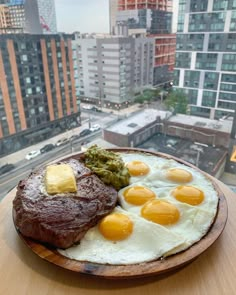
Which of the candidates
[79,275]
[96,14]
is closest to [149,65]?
[96,14]

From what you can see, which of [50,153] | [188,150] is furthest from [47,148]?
[188,150]

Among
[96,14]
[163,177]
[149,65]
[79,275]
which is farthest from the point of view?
[149,65]

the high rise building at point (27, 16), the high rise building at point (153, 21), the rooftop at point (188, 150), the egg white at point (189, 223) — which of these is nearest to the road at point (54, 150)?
the rooftop at point (188, 150)

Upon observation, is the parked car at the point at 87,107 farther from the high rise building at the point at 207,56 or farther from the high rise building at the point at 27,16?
the high rise building at the point at 207,56

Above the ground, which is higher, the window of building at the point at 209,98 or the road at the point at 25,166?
the window of building at the point at 209,98

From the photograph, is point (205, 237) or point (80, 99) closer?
point (205, 237)

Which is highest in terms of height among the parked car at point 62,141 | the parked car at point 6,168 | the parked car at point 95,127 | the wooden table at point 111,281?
the wooden table at point 111,281

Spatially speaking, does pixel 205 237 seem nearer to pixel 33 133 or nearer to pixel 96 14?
pixel 33 133
